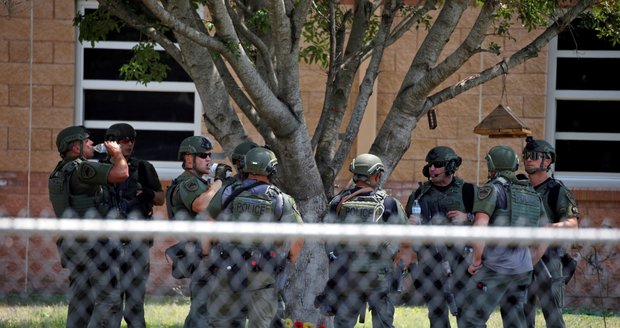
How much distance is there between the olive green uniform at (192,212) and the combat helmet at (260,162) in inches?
32.6

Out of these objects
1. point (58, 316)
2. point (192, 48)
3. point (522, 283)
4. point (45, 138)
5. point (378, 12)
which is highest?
point (378, 12)

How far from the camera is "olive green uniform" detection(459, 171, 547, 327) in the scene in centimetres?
754

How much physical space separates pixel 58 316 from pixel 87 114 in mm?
3227

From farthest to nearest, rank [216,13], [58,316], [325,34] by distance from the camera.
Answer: [325,34] < [58,316] < [216,13]

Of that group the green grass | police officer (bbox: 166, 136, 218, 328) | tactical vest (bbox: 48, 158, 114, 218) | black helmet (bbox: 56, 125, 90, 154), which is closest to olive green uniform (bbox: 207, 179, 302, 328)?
police officer (bbox: 166, 136, 218, 328)

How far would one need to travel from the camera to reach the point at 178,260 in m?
7.96

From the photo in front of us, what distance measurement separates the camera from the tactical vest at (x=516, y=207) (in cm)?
761

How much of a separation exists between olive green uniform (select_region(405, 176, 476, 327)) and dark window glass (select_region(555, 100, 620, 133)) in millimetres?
4060

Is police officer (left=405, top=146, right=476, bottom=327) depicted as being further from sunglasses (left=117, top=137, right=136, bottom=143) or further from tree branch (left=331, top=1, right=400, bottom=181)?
sunglasses (left=117, top=137, right=136, bottom=143)

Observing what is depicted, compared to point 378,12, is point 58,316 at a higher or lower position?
lower

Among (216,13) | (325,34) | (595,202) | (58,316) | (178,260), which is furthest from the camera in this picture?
(595,202)

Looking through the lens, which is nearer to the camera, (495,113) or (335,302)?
(335,302)

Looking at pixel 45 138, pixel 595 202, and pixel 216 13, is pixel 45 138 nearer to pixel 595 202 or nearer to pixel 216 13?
pixel 216 13

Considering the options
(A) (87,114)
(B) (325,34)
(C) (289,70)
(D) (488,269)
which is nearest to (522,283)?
(D) (488,269)
